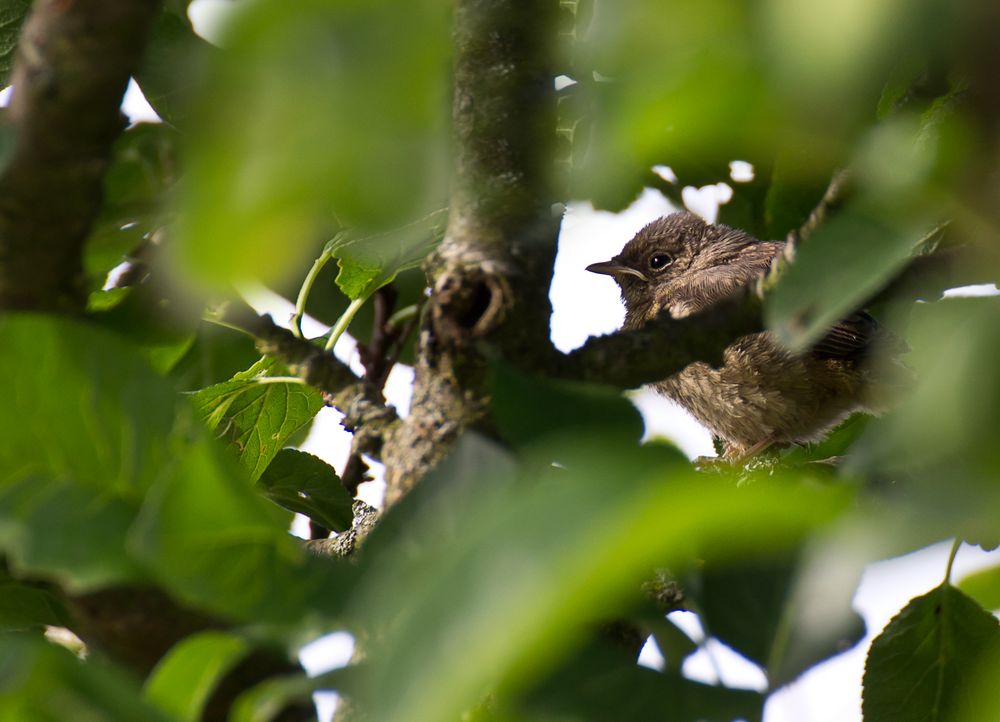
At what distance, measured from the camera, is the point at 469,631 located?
45 centimetres

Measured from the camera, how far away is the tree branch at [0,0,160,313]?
90 centimetres

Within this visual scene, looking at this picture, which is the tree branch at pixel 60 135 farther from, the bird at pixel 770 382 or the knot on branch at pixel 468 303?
the bird at pixel 770 382

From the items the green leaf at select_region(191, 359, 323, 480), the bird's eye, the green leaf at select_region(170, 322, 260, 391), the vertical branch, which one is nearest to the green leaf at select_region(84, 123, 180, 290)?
the vertical branch

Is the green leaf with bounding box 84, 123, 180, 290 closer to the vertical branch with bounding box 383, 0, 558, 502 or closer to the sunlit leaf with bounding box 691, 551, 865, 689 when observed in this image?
the vertical branch with bounding box 383, 0, 558, 502

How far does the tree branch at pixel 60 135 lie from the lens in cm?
90

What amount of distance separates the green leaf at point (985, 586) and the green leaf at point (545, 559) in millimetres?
1359

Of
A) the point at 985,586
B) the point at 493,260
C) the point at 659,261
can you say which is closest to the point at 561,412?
the point at 493,260

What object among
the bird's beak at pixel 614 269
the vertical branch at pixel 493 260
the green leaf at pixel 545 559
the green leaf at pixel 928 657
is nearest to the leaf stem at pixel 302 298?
the vertical branch at pixel 493 260

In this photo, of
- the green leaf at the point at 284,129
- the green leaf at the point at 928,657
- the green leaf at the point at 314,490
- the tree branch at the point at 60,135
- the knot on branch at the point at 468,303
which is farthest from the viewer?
the green leaf at the point at 314,490

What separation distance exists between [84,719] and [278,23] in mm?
501

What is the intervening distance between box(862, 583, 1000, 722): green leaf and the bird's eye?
14.5ft

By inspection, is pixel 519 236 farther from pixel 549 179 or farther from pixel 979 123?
pixel 979 123

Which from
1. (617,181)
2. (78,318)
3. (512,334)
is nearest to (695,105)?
(617,181)

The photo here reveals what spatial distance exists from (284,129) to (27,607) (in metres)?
1.64
